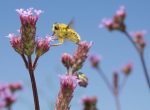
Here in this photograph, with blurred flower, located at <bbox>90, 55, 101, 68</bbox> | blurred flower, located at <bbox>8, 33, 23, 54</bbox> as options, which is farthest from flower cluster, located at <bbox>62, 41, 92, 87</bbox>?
blurred flower, located at <bbox>90, 55, 101, 68</bbox>

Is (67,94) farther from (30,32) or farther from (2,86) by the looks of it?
(2,86)

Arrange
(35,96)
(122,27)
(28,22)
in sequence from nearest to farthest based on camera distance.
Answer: (35,96) < (28,22) < (122,27)

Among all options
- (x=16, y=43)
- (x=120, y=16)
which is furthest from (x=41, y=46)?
(x=120, y=16)

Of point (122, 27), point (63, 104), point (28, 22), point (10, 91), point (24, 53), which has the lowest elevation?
point (63, 104)

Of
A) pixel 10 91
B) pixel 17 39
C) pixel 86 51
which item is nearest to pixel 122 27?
pixel 10 91

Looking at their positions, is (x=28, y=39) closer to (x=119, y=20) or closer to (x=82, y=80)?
(x=82, y=80)

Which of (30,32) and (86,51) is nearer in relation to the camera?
(30,32)

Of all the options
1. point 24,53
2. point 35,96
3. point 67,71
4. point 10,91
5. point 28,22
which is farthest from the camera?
point 10,91
